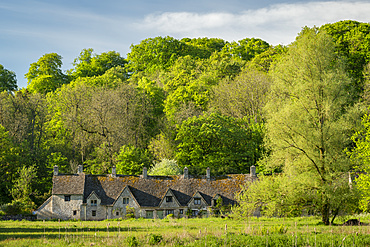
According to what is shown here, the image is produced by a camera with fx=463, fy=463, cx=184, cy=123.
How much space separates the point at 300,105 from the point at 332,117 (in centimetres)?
253

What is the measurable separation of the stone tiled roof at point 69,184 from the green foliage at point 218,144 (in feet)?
47.1

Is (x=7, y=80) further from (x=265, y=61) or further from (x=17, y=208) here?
(x=265, y=61)

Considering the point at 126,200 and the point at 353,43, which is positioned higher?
the point at 353,43

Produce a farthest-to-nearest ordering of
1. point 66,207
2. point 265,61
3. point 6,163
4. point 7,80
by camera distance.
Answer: point 7,80 → point 265,61 → point 6,163 → point 66,207

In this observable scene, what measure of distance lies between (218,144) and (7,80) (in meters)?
52.4

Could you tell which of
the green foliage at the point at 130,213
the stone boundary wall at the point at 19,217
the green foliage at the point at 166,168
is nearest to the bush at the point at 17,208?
the stone boundary wall at the point at 19,217

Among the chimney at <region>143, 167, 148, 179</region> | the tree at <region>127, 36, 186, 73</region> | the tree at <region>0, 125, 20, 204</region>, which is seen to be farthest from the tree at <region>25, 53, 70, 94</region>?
the chimney at <region>143, 167, 148, 179</region>

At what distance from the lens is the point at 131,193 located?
59844mm

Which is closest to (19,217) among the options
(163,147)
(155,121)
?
(163,147)

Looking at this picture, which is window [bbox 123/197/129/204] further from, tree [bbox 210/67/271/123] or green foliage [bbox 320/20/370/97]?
green foliage [bbox 320/20/370/97]

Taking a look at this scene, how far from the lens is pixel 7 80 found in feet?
319

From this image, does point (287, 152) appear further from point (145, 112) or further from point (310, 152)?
point (145, 112)

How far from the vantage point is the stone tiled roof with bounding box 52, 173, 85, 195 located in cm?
6112

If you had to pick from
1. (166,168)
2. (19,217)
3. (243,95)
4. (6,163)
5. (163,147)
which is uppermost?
(243,95)
